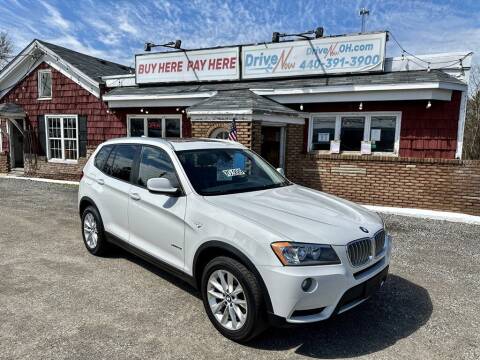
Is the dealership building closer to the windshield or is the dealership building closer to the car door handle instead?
the windshield

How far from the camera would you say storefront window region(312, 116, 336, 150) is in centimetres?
992

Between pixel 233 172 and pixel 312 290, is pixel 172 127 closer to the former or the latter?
pixel 233 172

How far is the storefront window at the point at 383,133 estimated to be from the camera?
9.27 m

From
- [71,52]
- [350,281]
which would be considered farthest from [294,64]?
[71,52]

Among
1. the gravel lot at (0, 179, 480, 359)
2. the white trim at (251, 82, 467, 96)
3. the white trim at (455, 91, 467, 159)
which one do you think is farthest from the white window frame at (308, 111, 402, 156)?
the gravel lot at (0, 179, 480, 359)

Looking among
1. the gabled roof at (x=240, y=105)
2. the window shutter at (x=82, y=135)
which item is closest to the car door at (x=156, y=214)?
the gabled roof at (x=240, y=105)

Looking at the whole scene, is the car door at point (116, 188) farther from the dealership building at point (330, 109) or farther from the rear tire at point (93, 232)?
the dealership building at point (330, 109)

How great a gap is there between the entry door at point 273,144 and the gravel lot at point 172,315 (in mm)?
4731

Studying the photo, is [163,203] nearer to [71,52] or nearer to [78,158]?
[78,158]

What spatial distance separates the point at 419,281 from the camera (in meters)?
4.58

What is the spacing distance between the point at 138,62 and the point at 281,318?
11935mm

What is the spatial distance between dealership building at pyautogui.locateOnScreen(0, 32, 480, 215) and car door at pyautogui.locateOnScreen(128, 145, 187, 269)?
4.47 m

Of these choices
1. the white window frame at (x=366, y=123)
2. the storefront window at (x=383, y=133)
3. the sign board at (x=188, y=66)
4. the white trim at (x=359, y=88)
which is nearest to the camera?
the white trim at (x=359, y=88)

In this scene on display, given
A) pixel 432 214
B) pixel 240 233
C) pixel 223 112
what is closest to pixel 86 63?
pixel 223 112
